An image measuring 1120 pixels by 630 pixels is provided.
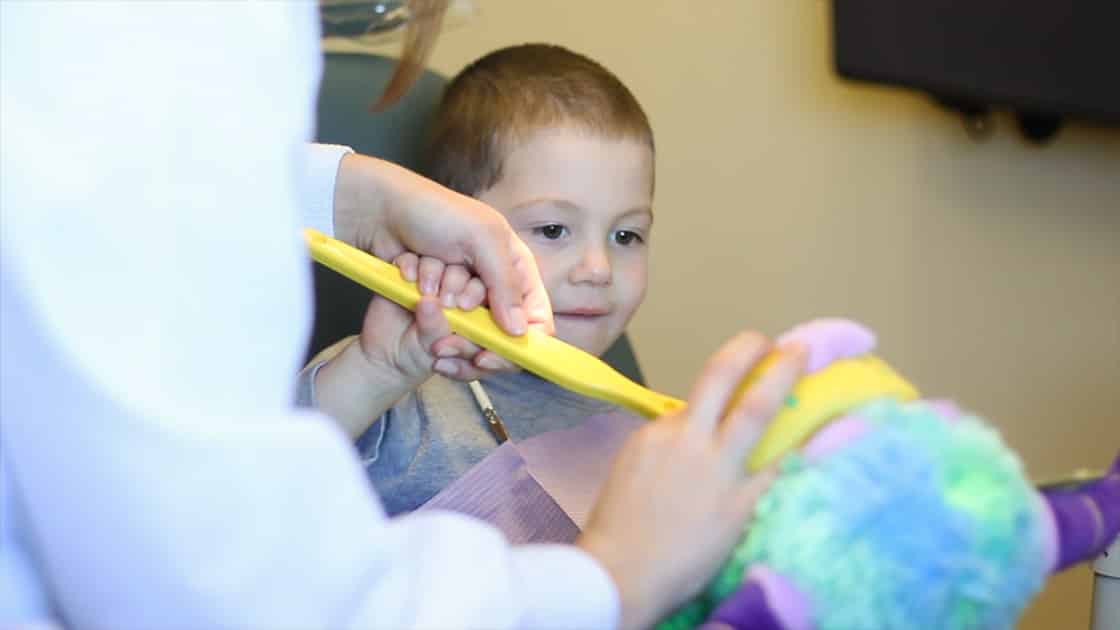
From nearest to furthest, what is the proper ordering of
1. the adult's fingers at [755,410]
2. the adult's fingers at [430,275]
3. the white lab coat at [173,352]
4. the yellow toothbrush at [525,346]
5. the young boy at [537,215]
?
the white lab coat at [173,352] → the adult's fingers at [755,410] → the yellow toothbrush at [525,346] → the adult's fingers at [430,275] → the young boy at [537,215]

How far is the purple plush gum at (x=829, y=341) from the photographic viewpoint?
513 millimetres

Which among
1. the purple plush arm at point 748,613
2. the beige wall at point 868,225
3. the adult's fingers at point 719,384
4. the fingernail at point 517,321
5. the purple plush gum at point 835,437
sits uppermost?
the adult's fingers at point 719,384

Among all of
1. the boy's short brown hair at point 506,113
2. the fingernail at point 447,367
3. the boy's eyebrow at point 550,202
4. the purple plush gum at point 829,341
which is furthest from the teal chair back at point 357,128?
the purple plush gum at point 829,341

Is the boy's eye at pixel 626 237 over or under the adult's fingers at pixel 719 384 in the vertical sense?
under

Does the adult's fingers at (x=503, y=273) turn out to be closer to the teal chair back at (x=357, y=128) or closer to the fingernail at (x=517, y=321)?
the fingernail at (x=517, y=321)

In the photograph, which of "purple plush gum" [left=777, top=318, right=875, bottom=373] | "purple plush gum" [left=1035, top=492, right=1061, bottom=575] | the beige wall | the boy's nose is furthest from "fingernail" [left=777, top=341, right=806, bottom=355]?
the beige wall

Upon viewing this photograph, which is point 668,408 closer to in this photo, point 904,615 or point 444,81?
point 904,615

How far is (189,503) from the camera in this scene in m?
0.38

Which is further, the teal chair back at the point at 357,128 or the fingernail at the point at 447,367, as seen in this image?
the teal chair back at the point at 357,128

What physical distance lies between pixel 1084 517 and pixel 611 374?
0.22m

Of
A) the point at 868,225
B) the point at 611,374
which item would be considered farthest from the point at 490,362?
the point at 868,225

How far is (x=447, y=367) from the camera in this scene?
766 mm

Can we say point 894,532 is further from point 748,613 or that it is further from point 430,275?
point 430,275

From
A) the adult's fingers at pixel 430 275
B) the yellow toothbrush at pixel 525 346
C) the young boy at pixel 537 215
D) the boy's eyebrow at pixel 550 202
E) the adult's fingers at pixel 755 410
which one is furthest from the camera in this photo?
the boy's eyebrow at pixel 550 202
